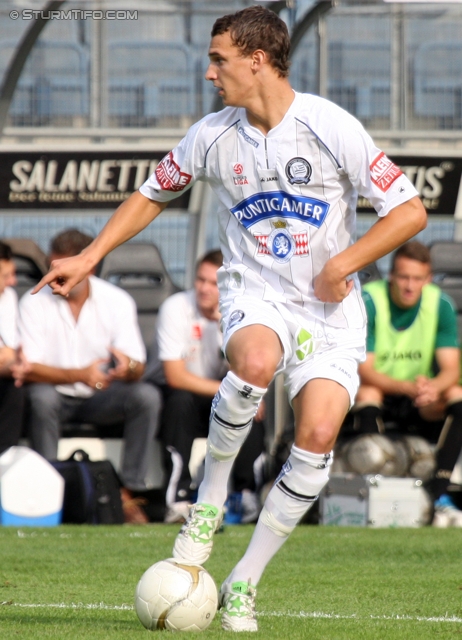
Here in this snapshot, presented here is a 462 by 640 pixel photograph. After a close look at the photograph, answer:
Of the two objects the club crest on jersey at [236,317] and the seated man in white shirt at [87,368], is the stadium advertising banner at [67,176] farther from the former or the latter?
the club crest on jersey at [236,317]

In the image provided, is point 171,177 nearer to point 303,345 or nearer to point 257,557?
point 303,345

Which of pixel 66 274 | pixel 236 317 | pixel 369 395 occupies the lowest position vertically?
pixel 369 395

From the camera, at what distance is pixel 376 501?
7.89 m

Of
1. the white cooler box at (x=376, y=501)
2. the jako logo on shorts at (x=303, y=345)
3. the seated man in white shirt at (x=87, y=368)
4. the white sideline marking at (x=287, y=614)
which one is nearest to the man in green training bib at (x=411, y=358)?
the white cooler box at (x=376, y=501)

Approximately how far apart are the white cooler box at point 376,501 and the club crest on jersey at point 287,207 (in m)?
3.91

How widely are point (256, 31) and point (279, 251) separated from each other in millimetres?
767

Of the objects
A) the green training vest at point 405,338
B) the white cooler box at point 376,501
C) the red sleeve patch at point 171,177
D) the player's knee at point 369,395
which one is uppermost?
the red sleeve patch at point 171,177

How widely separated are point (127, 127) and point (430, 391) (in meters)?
3.49

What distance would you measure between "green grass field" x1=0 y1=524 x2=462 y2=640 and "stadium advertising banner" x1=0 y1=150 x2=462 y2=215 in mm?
3172

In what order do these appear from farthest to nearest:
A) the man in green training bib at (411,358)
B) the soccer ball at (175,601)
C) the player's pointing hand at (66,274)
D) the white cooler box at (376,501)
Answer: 1. the man in green training bib at (411,358)
2. the white cooler box at (376,501)
3. the player's pointing hand at (66,274)
4. the soccer ball at (175,601)

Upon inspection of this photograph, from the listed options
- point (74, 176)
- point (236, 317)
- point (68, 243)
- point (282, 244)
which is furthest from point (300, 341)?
point (74, 176)

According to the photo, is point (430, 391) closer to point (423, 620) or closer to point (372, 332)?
point (372, 332)

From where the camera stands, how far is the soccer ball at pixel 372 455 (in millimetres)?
8062

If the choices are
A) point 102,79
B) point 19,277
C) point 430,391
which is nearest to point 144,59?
point 102,79
